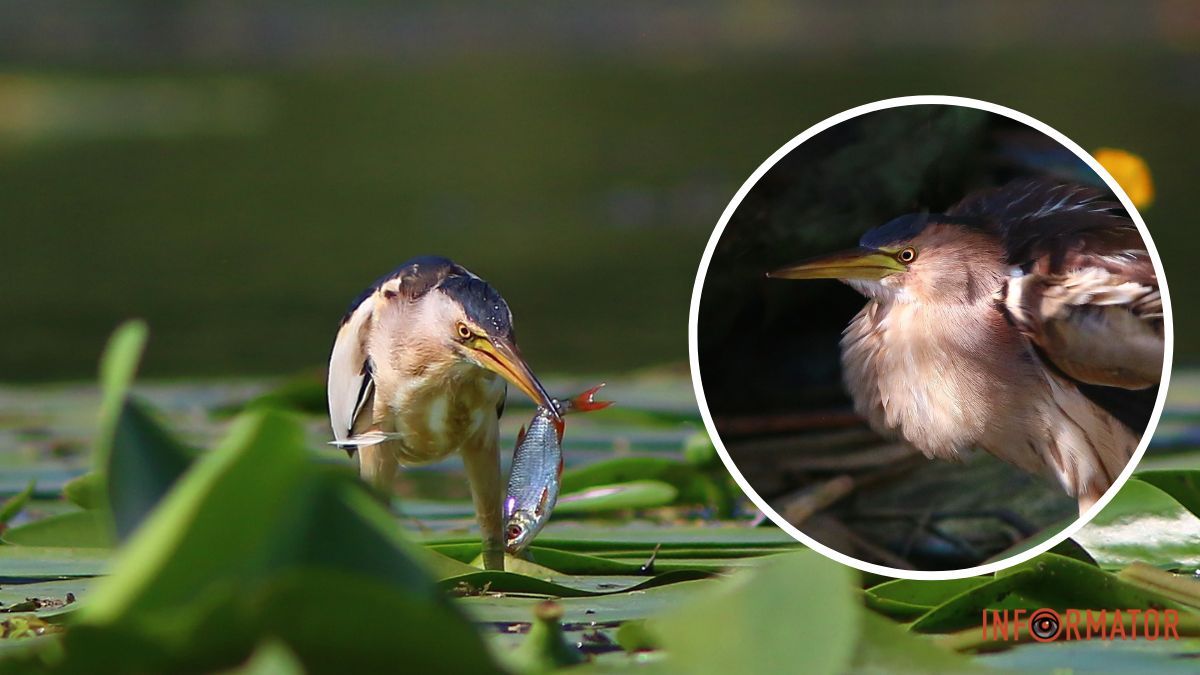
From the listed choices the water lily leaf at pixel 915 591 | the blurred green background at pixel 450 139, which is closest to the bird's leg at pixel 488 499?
the water lily leaf at pixel 915 591

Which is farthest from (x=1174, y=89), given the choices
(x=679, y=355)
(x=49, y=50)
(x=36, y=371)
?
(x=49, y=50)

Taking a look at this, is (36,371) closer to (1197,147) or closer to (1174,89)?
(1197,147)

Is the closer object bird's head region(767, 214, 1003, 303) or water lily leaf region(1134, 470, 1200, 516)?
bird's head region(767, 214, 1003, 303)

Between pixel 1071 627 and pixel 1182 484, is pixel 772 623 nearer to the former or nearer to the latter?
pixel 1071 627

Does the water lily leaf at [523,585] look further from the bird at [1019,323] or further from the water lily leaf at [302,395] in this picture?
the water lily leaf at [302,395]

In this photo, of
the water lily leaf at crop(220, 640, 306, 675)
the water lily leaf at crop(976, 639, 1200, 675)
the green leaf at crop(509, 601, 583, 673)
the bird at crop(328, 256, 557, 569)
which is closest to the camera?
the water lily leaf at crop(220, 640, 306, 675)

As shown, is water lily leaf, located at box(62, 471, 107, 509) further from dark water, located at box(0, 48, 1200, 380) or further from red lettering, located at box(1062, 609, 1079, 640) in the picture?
dark water, located at box(0, 48, 1200, 380)

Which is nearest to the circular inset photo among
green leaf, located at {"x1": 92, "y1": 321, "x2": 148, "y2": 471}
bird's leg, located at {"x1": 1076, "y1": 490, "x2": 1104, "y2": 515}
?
bird's leg, located at {"x1": 1076, "y1": 490, "x2": 1104, "y2": 515}
